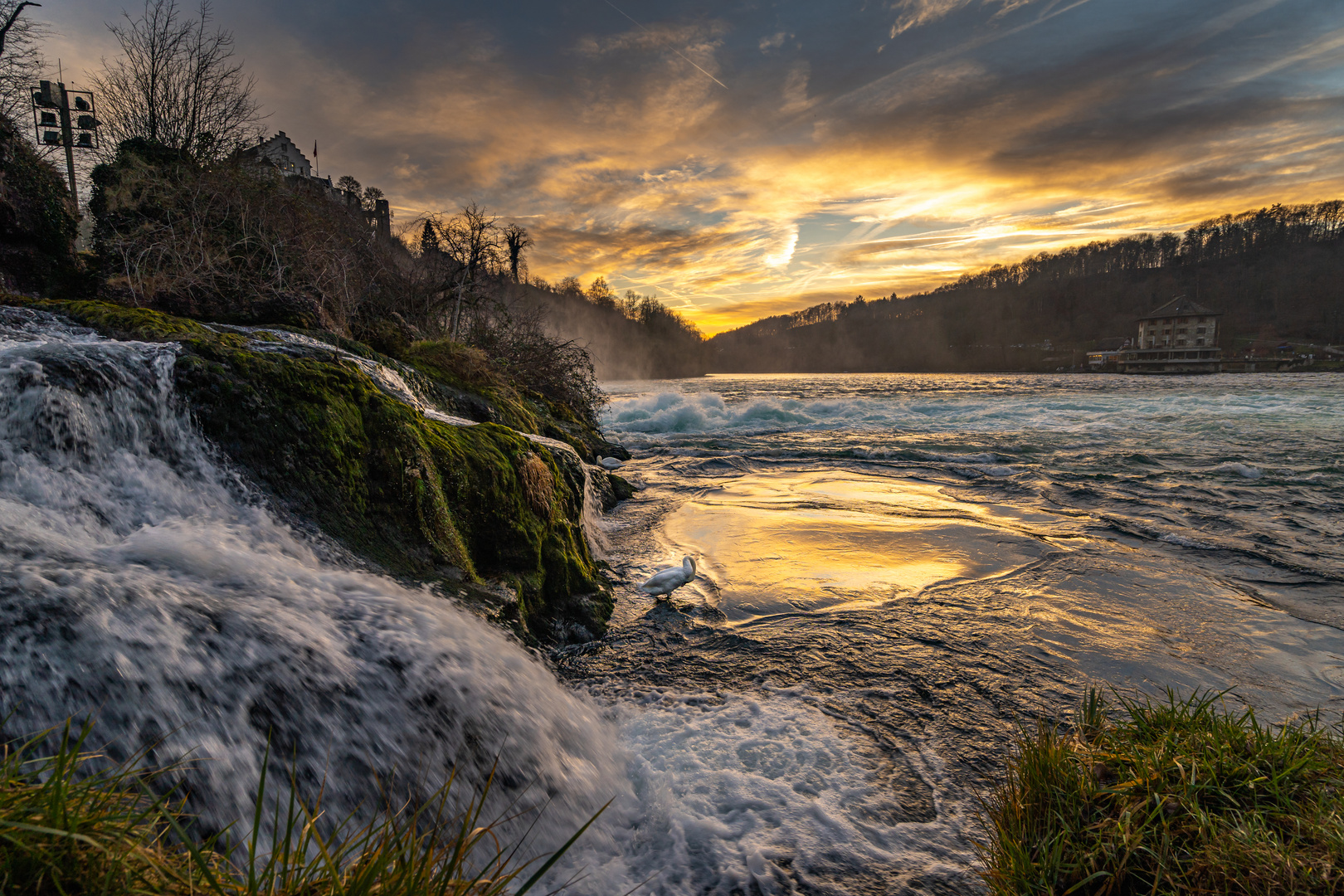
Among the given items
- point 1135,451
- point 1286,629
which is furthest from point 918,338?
point 1286,629

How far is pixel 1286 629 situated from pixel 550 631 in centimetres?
567

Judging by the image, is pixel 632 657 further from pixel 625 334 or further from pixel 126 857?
A: pixel 625 334

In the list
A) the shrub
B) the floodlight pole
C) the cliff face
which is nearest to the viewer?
the cliff face

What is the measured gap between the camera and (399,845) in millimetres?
1231

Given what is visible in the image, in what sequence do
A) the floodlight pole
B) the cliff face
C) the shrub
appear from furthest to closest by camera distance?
the floodlight pole, the shrub, the cliff face

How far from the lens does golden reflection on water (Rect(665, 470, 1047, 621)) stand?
5.17 m

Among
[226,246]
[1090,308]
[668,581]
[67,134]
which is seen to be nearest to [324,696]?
[668,581]

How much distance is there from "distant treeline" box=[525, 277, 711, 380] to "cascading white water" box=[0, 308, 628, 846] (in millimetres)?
61523

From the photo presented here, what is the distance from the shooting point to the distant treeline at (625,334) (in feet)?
234

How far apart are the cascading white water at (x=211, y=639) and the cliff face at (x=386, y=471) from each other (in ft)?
0.87

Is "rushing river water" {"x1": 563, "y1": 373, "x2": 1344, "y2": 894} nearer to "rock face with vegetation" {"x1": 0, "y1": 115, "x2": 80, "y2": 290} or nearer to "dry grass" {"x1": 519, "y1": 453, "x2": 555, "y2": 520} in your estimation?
"dry grass" {"x1": 519, "y1": 453, "x2": 555, "y2": 520}

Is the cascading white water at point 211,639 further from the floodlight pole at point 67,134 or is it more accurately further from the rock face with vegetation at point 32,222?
the floodlight pole at point 67,134

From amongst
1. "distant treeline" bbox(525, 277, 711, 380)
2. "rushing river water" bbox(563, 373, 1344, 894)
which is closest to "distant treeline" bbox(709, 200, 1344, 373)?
"distant treeline" bbox(525, 277, 711, 380)

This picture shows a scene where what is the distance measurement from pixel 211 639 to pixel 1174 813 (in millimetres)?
3441
